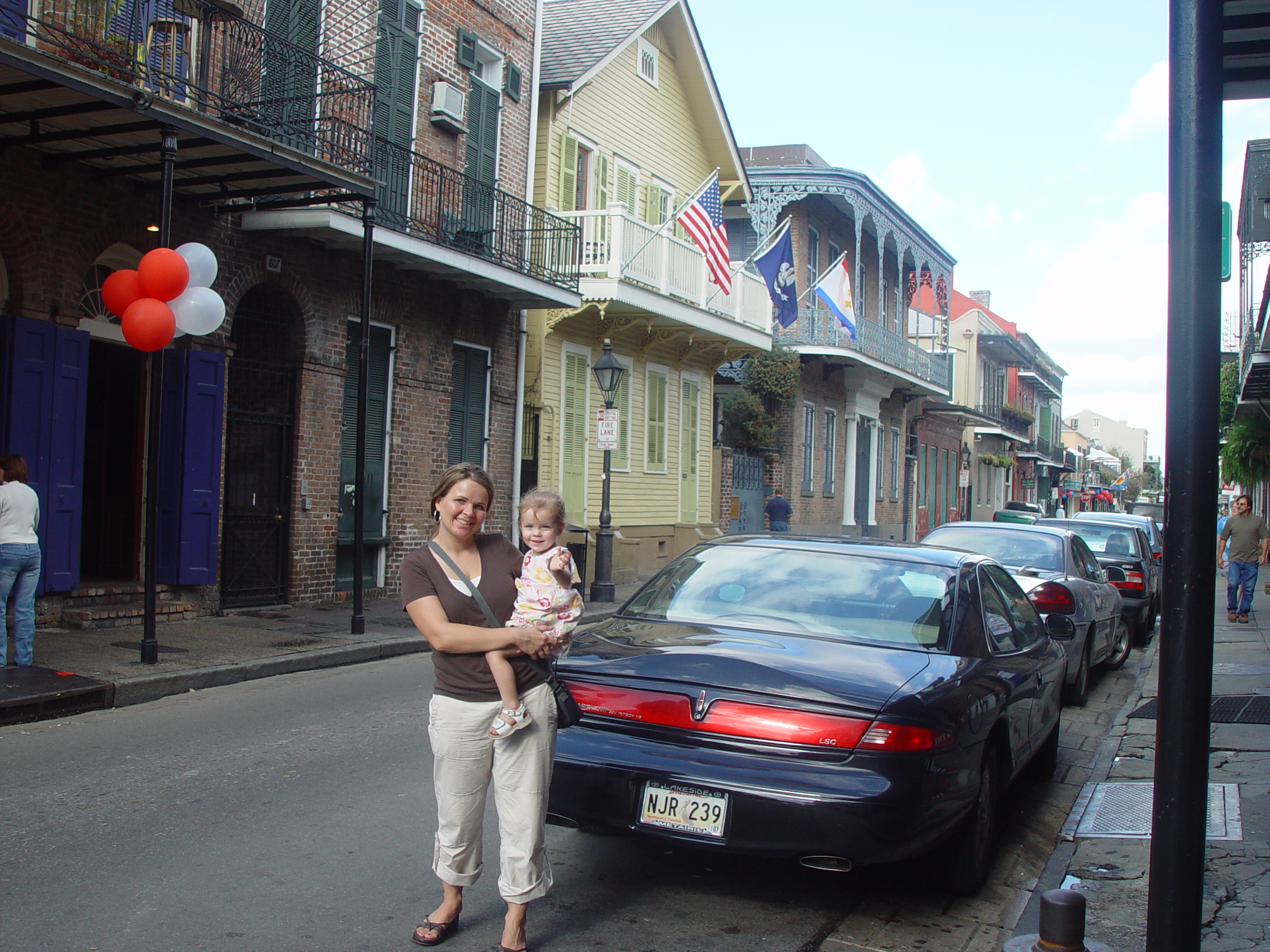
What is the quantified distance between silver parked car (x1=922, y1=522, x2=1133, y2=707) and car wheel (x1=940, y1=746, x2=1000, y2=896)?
4076 mm

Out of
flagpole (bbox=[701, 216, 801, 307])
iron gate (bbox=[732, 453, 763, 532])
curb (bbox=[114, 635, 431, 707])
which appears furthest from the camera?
iron gate (bbox=[732, 453, 763, 532])

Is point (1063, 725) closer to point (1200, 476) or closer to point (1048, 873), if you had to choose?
point (1048, 873)

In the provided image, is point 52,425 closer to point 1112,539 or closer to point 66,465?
point 66,465

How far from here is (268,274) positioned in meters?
13.4

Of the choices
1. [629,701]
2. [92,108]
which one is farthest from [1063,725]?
[92,108]

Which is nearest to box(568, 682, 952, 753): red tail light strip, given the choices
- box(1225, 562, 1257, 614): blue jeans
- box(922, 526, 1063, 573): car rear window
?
box(922, 526, 1063, 573): car rear window

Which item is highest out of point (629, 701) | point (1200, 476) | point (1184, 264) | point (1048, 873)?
point (1184, 264)

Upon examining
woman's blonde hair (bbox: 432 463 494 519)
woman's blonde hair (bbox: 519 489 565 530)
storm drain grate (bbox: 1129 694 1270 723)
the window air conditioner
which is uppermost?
the window air conditioner

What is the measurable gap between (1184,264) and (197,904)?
13.2 feet

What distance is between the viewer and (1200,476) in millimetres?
3092

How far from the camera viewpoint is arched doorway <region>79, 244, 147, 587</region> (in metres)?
12.9

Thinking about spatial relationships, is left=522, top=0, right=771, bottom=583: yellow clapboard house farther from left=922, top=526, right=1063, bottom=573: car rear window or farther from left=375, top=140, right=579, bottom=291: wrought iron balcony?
left=922, top=526, right=1063, bottom=573: car rear window

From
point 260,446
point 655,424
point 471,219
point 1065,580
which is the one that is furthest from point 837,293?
point 1065,580

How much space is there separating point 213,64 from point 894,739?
11.3 m
